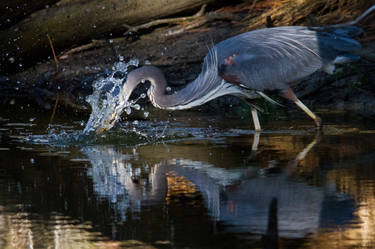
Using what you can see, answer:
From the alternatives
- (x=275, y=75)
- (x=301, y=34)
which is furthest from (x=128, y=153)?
(x=301, y=34)

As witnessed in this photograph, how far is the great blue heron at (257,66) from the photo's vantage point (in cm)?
877

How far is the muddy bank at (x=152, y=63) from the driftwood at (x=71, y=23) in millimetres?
610

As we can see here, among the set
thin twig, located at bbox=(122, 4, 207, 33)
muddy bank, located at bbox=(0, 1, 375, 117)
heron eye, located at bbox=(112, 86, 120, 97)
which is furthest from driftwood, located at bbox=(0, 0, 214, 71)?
heron eye, located at bbox=(112, 86, 120, 97)

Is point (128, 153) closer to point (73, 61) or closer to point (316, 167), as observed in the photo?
point (316, 167)

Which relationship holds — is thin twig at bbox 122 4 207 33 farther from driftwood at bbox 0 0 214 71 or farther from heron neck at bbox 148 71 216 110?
heron neck at bbox 148 71 216 110

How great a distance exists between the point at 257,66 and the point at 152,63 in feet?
18.9

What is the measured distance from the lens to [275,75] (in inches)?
350

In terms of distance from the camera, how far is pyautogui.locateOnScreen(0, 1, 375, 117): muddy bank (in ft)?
38.8

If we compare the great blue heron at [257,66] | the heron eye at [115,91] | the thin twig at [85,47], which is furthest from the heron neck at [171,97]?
the thin twig at [85,47]

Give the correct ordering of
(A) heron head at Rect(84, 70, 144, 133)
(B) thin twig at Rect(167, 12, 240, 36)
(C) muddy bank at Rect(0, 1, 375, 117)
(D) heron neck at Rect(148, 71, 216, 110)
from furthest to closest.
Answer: (B) thin twig at Rect(167, 12, 240, 36) → (C) muddy bank at Rect(0, 1, 375, 117) → (D) heron neck at Rect(148, 71, 216, 110) → (A) heron head at Rect(84, 70, 144, 133)

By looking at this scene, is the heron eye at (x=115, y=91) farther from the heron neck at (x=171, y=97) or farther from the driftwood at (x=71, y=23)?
the driftwood at (x=71, y=23)

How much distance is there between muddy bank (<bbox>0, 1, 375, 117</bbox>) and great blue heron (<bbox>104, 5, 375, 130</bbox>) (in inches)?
100

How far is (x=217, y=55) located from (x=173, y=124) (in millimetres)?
1273

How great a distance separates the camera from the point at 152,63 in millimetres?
14328
